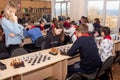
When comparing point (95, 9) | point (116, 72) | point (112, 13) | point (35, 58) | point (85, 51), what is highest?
point (95, 9)

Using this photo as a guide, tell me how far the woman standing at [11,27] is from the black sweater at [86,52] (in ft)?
3.60

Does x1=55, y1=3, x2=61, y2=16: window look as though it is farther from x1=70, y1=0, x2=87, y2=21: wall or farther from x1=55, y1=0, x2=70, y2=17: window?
x1=70, y1=0, x2=87, y2=21: wall

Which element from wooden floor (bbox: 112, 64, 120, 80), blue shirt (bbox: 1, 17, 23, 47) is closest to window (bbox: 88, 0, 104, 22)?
wooden floor (bbox: 112, 64, 120, 80)

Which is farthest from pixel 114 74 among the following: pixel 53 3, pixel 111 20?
pixel 53 3

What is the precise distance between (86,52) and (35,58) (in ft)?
2.55

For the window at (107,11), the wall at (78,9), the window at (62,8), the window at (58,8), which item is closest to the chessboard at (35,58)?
the window at (107,11)

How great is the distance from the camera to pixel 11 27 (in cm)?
309

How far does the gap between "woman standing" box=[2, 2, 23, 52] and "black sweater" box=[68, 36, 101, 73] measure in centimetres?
110

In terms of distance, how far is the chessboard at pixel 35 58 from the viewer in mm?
2561

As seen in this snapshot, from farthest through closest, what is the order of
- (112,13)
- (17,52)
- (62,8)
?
(62,8) → (112,13) → (17,52)

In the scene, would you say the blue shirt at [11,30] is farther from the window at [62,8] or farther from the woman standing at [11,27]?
the window at [62,8]

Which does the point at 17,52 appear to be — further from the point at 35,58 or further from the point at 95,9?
the point at 95,9

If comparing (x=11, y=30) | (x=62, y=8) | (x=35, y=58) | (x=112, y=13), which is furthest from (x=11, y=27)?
(x=62, y=8)

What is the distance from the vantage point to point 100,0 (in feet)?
26.4
